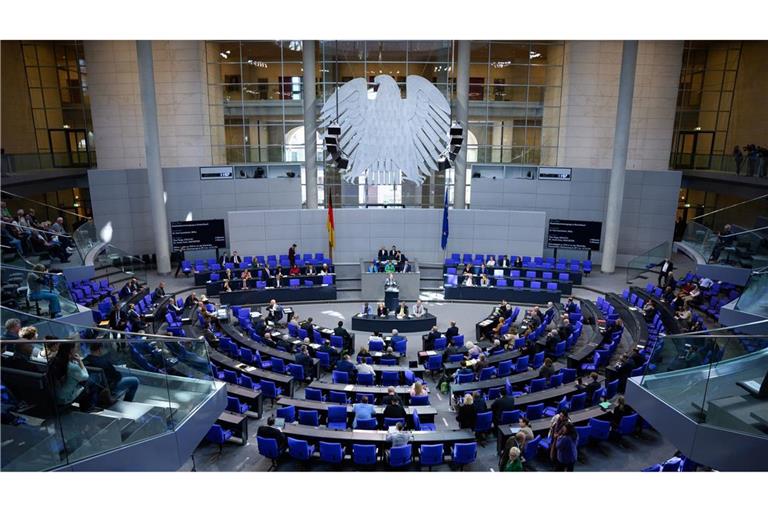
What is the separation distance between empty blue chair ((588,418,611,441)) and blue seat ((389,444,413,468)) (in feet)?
10.6

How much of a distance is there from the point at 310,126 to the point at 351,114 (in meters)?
2.72

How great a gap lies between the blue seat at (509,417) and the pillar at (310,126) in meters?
13.8

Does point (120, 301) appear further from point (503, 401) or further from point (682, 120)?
point (682, 120)

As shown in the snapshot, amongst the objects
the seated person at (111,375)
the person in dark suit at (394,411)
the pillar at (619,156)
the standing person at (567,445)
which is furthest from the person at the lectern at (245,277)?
the pillar at (619,156)

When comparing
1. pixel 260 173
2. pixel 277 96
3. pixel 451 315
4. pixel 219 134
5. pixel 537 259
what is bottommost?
pixel 451 315

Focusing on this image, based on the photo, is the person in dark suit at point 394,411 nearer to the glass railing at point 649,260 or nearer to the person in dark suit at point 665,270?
the person in dark suit at point 665,270

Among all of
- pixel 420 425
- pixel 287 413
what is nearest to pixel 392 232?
pixel 420 425

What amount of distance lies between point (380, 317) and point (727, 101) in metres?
19.3

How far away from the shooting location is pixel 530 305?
57.2ft

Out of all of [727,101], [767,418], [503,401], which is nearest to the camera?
[767,418]

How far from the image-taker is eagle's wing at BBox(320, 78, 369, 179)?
1795 centimetres

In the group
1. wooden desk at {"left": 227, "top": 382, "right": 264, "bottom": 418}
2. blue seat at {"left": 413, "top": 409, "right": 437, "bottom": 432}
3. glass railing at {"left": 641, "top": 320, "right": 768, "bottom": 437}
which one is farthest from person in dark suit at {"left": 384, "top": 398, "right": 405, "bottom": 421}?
glass railing at {"left": 641, "top": 320, "right": 768, "bottom": 437}

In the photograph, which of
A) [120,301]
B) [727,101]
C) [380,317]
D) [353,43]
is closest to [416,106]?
[353,43]

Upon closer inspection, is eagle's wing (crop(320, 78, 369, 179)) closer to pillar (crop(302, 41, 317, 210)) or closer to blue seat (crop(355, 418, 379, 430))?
pillar (crop(302, 41, 317, 210))
